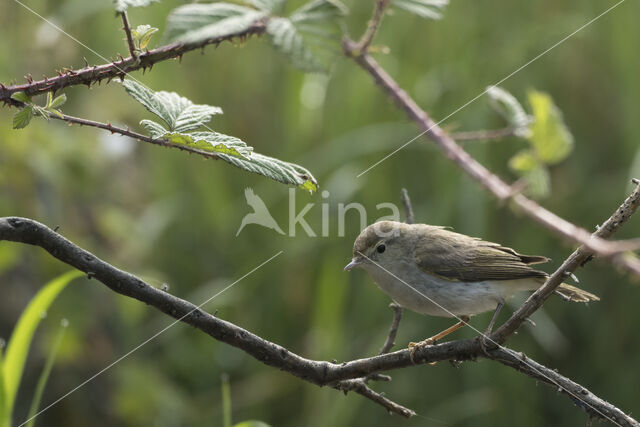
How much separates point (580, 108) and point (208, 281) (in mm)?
2739

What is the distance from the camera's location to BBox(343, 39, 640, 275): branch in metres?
1.08

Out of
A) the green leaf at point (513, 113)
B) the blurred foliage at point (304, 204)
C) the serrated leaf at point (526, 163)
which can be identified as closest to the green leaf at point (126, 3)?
the serrated leaf at point (526, 163)

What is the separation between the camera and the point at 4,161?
11.2ft

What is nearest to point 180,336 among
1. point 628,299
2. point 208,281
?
point 208,281

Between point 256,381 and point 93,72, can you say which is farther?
point 256,381

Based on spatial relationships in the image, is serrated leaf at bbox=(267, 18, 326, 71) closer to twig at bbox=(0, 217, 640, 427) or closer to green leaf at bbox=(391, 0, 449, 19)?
green leaf at bbox=(391, 0, 449, 19)

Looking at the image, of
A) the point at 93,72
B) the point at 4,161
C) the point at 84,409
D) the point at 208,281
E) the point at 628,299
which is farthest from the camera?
the point at 208,281

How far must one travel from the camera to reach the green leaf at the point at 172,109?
1226 mm

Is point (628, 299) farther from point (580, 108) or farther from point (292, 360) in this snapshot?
point (292, 360)

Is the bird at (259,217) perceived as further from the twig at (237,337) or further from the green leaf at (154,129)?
the green leaf at (154,129)

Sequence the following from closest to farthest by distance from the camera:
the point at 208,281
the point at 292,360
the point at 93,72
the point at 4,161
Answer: the point at 93,72
the point at 292,360
the point at 4,161
the point at 208,281

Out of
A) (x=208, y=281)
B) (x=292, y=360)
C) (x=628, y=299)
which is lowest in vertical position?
(x=208, y=281)

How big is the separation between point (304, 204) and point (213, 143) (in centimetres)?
305

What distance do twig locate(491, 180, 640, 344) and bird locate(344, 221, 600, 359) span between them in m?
0.92
